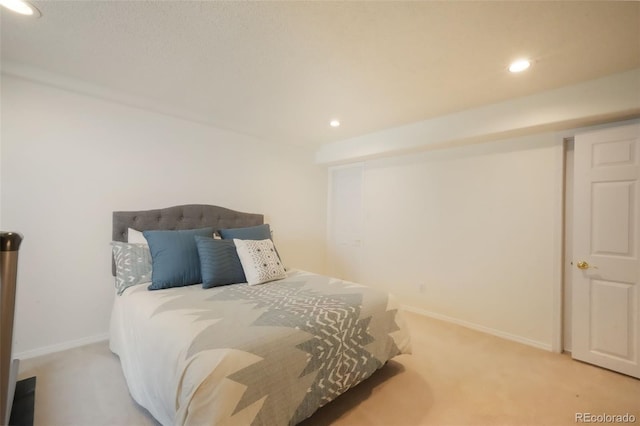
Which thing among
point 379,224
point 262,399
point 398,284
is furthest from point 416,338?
point 262,399

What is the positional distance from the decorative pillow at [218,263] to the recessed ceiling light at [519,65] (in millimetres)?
2656

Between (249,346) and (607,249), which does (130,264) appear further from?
(607,249)

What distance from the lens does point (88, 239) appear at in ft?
8.24

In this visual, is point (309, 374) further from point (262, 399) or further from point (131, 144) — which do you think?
point (131, 144)

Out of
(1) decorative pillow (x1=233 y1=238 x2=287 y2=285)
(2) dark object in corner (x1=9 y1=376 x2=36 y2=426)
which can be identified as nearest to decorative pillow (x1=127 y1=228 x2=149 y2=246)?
(1) decorative pillow (x1=233 y1=238 x2=287 y2=285)

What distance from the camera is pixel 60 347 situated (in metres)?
2.36

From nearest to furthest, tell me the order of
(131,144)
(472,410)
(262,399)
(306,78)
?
(262,399) → (472,410) → (306,78) → (131,144)

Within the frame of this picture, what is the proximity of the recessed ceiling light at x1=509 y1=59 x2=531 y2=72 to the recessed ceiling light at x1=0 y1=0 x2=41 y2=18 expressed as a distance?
3.03 meters

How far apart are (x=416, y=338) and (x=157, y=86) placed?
135 inches

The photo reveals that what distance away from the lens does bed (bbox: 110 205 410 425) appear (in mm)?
1226

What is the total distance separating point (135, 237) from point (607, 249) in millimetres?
4069

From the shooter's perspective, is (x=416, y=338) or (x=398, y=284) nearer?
(x=416, y=338)
